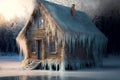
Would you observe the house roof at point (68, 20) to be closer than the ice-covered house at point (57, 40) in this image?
No

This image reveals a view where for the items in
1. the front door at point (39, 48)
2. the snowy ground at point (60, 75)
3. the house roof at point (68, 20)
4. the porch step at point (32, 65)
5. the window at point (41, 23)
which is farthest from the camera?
the front door at point (39, 48)

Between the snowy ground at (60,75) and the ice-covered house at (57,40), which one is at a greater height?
the ice-covered house at (57,40)

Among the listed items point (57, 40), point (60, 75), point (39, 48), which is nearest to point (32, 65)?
point (39, 48)

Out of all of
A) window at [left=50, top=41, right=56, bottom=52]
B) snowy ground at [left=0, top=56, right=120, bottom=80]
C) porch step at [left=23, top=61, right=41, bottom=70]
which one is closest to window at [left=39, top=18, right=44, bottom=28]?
window at [left=50, top=41, right=56, bottom=52]

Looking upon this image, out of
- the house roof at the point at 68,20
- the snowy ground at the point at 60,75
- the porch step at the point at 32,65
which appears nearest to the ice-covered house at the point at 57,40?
the house roof at the point at 68,20

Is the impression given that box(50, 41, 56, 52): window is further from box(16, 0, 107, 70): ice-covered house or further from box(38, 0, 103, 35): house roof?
box(38, 0, 103, 35): house roof

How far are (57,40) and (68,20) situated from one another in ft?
16.0

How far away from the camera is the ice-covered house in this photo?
4169cm

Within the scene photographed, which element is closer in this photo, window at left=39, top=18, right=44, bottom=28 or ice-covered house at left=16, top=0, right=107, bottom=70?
ice-covered house at left=16, top=0, right=107, bottom=70

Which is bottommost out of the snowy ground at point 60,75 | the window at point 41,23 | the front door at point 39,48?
the snowy ground at point 60,75

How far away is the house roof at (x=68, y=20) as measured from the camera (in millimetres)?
42606

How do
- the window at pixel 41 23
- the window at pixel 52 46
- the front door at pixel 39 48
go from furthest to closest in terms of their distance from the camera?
the front door at pixel 39 48, the window at pixel 41 23, the window at pixel 52 46

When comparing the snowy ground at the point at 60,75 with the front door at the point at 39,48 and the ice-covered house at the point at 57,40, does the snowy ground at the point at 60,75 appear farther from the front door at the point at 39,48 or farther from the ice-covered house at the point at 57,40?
the front door at the point at 39,48

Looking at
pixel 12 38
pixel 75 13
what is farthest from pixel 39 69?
pixel 12 38
